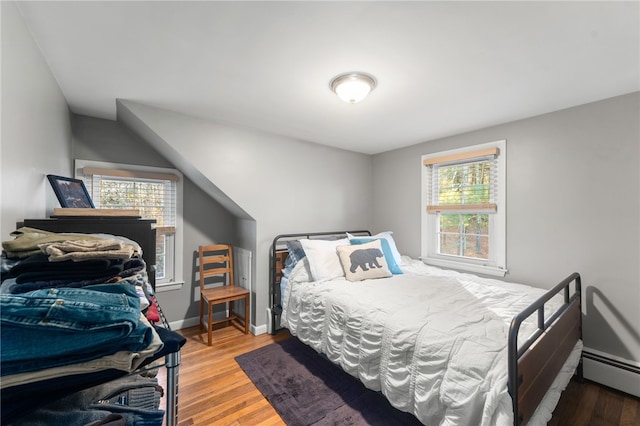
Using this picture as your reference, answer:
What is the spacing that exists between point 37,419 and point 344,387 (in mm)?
1964

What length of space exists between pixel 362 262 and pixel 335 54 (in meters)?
1.78

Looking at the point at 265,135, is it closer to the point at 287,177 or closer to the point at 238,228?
the point at 287,177

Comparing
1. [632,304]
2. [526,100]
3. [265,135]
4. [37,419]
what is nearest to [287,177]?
[265,135]

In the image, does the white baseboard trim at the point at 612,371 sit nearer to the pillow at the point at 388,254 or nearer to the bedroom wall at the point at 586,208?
the bedroom wall at the point at 586,208

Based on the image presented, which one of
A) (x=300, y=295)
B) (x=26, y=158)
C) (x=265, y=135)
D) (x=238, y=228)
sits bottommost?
(x=300, y=295)

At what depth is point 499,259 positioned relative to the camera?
2.73 meters

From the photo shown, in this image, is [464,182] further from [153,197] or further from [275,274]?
[153,197]

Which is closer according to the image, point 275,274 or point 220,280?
point 275,274

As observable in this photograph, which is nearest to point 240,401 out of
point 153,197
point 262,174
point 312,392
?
point 312,392

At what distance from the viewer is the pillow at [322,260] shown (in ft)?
8.46

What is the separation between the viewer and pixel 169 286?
294 cm

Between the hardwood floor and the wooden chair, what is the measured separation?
0.55m

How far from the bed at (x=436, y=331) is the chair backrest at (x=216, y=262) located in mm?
728

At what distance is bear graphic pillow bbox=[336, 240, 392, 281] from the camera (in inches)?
101
